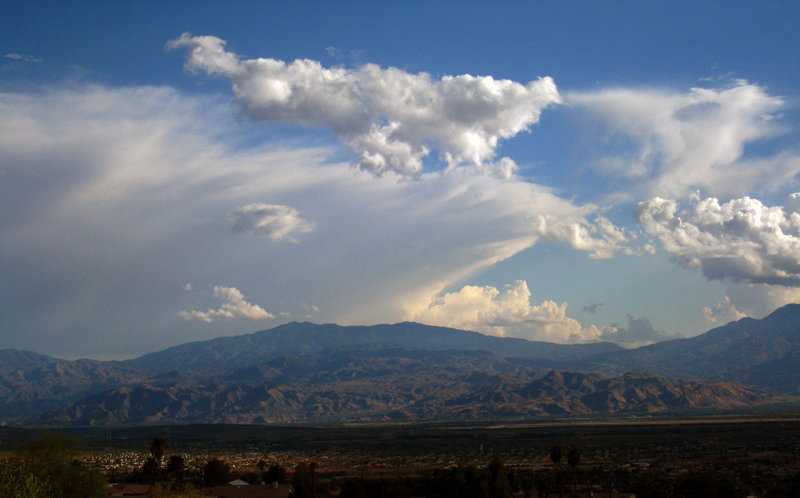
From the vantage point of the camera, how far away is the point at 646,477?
3317 inches

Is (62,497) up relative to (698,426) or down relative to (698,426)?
up

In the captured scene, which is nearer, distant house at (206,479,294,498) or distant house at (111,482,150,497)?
distant house at (111,482,150,497)

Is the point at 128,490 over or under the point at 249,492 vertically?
over

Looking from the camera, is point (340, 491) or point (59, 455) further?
point (340, 491)

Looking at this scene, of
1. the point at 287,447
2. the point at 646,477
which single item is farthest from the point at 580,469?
the point at 287,447

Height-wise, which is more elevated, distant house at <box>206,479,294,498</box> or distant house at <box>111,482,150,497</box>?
distant house at <box>111,482,150,497</box>

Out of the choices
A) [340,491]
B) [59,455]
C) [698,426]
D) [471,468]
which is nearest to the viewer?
[59,455]

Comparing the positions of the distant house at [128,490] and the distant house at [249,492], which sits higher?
the distant house at [128,490]

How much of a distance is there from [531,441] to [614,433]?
91.0 feet

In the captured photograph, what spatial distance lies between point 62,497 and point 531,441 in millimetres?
124726

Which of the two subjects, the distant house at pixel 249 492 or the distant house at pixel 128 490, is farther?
the distant house at pixel 249 492

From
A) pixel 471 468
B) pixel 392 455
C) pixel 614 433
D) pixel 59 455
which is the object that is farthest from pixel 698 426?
pixel 59 455

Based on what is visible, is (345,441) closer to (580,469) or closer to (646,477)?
(580,469)

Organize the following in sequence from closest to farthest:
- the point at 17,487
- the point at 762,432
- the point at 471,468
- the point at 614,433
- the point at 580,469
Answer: the point at 17,487 → the point at 471,468 → the point at 580,469 → the point at 762,432 → the point at 614,433
